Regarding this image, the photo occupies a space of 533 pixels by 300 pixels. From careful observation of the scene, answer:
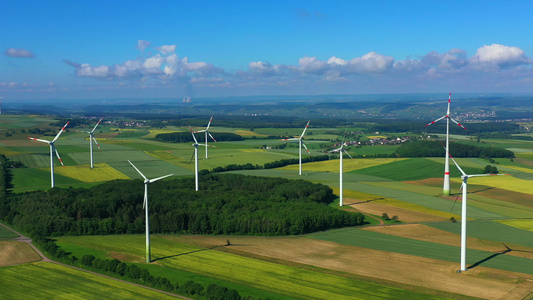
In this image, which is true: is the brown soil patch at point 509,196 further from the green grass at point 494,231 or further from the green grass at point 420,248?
the green grass at point 420,248

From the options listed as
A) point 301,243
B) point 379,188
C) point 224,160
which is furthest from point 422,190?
point 224,160

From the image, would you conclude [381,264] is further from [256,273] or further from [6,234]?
[6,234]

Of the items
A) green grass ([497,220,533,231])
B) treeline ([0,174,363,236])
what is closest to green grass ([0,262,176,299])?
treeline ([0,174,363,236])

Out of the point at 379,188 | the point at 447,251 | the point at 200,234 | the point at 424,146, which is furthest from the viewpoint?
the point at 424,146

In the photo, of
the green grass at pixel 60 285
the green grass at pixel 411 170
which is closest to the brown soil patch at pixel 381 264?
the green grass at pixel 60 285

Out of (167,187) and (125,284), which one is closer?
(125,284)

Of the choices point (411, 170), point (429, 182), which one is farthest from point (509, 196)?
point (411, 170)

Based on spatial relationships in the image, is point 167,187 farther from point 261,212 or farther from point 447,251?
point 447,251
